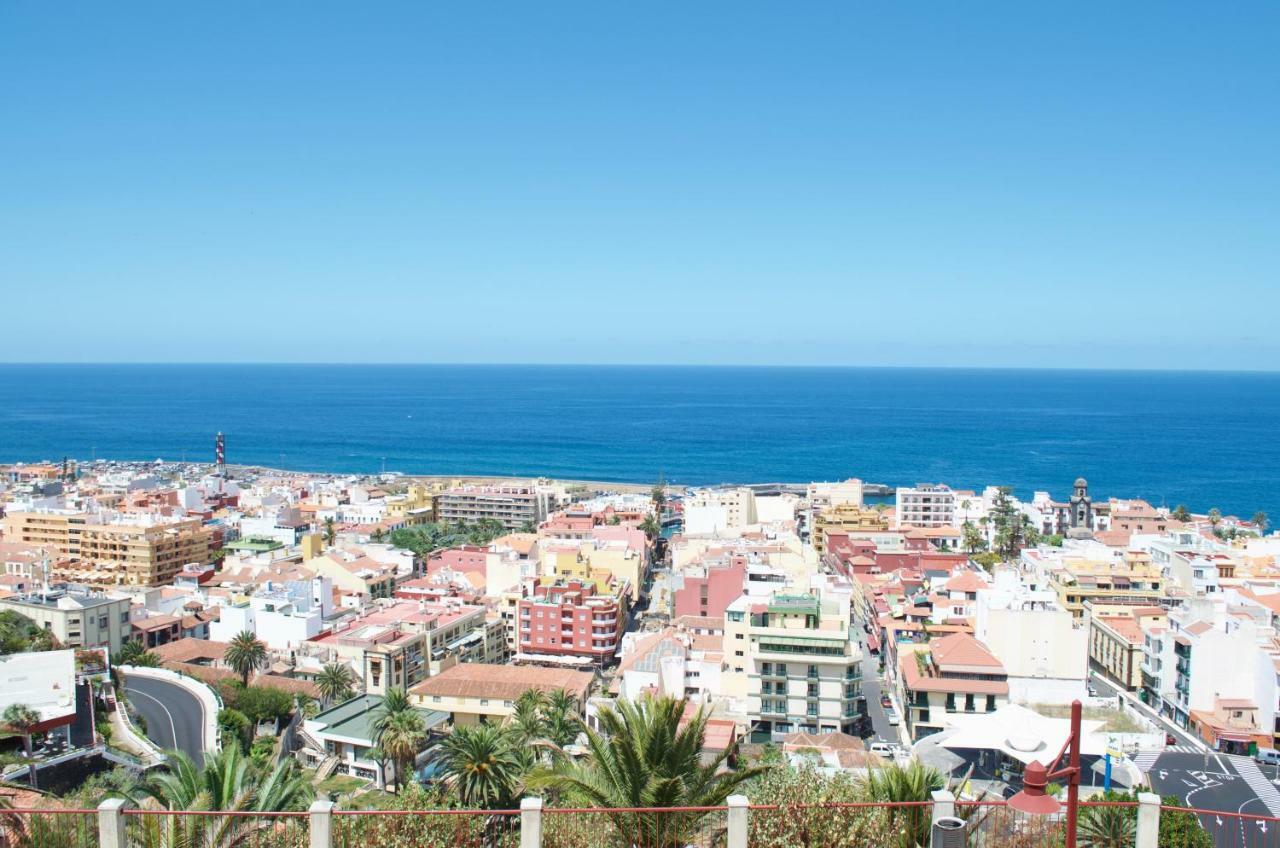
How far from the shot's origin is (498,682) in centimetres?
2578

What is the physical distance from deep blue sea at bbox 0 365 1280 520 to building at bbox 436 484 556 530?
22.3 meters

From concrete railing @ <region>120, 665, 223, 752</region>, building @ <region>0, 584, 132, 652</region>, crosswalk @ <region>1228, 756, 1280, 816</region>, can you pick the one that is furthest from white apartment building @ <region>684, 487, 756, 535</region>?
crosswalk @ <region>1228, 756, 1280, 816</region>

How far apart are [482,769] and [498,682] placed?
1088cm

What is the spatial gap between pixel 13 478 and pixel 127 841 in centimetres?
7641

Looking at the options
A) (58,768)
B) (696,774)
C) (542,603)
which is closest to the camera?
(696,774)

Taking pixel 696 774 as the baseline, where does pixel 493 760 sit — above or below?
below

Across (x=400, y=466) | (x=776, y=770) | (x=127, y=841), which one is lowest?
(x=400, y=466)

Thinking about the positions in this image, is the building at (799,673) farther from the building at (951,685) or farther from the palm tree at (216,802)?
the palm tree at (216,802)

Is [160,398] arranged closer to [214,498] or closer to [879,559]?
[214,498]

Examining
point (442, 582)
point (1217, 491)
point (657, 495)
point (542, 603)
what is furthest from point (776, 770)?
point (1217, 491)

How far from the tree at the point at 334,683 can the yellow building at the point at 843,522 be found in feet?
82.6

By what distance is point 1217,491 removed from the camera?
238 feet

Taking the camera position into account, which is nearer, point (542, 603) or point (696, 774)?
point (696, 774)

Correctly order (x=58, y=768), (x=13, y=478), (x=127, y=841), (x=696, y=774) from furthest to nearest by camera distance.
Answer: (x=13, y=478)
(x=58, y=768)
(x=696, y=774)
(x=127, y=841)
